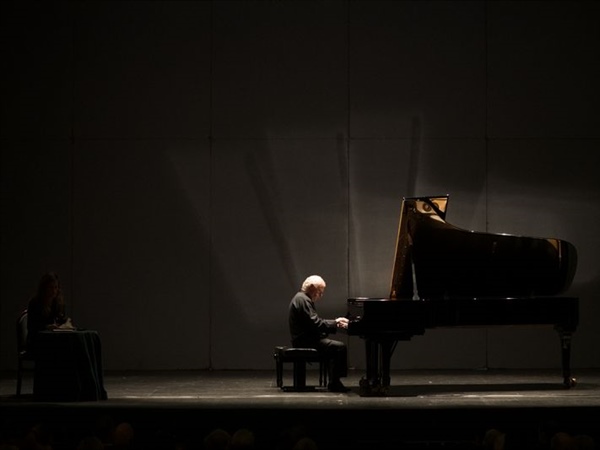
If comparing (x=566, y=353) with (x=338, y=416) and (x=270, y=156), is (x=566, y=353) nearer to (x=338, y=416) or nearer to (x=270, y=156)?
(x=338, y=416)

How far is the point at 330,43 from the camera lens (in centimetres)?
941

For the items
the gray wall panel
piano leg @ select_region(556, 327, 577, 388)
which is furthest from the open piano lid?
the gray wall panel

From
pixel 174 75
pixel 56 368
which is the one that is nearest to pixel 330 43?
pixel 174 75

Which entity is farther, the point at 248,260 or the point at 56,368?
the point at 248,260

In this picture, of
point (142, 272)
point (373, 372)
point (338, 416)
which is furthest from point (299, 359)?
point (142, 272)

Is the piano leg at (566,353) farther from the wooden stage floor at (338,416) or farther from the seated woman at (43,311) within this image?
the seated woman at (43,311)

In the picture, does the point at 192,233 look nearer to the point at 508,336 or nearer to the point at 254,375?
the point at 254,375

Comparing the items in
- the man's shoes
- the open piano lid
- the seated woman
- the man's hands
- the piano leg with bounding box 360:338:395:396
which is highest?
the open piano lid

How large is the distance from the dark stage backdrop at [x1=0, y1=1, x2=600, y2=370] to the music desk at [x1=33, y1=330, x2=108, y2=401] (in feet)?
9.10

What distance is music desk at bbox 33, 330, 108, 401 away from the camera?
21.3ft

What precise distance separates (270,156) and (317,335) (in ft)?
8.28

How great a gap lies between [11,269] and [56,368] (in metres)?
3.13

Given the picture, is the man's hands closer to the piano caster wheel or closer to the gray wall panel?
the piano caster wheel

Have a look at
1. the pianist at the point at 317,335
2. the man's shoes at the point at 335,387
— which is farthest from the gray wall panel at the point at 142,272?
the man's shoes at the point at 335,387
